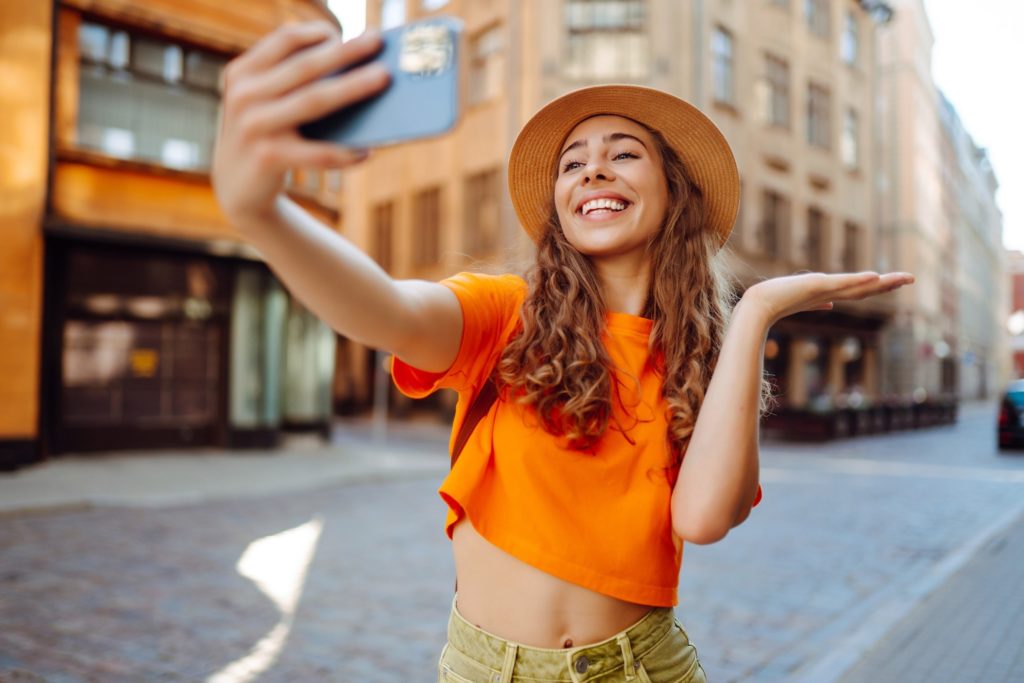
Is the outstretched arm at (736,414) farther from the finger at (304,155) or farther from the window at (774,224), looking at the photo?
the window at (774,224)

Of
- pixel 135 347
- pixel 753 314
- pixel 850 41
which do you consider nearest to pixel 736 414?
pixel 753 314

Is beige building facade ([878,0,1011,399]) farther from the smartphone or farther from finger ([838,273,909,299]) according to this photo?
the smartphone

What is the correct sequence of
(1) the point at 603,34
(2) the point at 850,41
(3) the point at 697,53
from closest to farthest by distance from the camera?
(1) the point at 603,34, (3) the point at 697,53, (2) the point at 850,41

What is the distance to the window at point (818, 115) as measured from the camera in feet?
99.0

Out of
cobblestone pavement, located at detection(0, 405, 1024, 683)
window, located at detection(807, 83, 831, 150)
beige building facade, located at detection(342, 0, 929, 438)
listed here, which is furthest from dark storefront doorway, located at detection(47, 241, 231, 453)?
window, located at detection(807, 83, 831, 150)

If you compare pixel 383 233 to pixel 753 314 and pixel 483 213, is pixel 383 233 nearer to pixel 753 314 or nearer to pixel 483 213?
pixel 483 213

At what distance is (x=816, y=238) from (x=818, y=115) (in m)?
4.52

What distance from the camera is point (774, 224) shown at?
2841 centimetres

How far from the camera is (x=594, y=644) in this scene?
1.53m

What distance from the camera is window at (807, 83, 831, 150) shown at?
30172mm

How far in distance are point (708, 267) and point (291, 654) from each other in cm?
383

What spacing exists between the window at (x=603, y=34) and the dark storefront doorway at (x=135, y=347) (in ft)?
43.4

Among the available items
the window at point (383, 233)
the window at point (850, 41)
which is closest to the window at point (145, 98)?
the window at point (383, 233)

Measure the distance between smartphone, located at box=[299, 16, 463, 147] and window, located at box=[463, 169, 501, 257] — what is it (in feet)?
77.1
